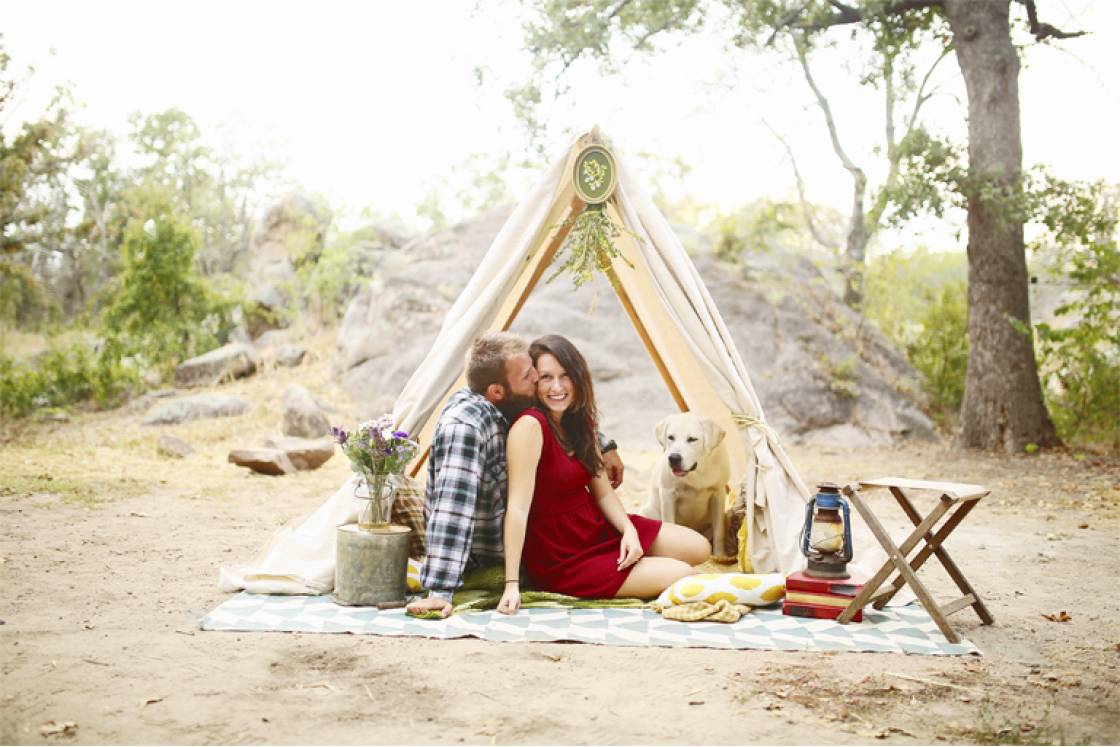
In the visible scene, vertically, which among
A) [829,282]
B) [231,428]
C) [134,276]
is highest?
[829,282]

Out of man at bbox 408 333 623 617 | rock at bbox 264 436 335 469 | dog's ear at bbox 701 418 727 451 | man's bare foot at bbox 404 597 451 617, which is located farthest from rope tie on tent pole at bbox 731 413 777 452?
rock at bbox 264 436 335 469

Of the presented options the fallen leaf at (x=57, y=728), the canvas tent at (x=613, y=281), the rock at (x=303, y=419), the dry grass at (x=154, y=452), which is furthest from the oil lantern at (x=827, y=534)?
the rock at (x=303, y=419)

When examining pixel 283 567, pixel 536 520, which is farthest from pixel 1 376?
pixel 536 520

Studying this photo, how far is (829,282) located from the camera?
14.5 m

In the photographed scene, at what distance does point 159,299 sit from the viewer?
1455cm

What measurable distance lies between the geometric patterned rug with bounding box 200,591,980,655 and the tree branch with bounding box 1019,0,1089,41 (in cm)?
885

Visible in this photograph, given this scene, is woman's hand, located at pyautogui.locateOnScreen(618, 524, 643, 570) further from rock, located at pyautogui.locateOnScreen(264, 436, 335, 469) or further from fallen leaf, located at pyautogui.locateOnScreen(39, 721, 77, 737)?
rock, located at pyautogui.locateOnScreen(264, 436, 335, 469)

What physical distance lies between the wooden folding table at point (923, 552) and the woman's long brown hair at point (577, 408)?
1.22m

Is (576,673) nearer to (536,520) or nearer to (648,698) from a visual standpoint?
(648,698)

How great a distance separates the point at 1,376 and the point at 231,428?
3.24 meters

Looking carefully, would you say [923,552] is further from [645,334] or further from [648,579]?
[645,334]

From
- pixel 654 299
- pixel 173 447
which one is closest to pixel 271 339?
pixel 173 447

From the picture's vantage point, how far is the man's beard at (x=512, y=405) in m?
4.49

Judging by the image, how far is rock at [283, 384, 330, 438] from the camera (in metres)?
11.0
